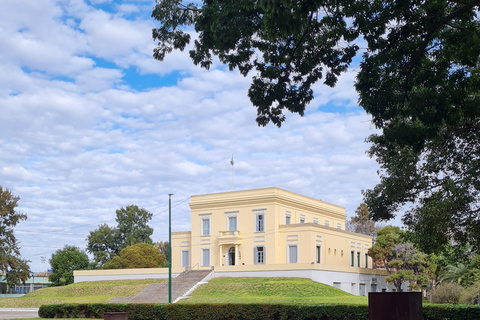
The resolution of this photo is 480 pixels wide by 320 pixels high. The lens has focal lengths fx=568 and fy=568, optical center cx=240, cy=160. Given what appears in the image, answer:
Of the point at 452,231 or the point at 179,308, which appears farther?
the point at 179,308

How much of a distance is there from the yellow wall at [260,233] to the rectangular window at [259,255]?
373 millimetres

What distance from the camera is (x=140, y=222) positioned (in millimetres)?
84562

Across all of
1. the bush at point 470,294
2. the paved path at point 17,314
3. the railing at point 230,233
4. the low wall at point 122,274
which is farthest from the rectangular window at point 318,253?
the paved path at point 17,314

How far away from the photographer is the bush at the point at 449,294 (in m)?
37.0

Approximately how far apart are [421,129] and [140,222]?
74.0m

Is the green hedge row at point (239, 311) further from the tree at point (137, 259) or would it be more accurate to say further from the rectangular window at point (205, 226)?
the tree at point (137, 259)

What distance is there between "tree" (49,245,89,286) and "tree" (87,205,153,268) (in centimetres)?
270

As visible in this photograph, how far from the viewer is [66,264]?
7650 centimetres

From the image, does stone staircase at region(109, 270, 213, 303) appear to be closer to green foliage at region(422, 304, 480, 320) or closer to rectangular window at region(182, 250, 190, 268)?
rectangular window at region(182, 250, 190, 268)

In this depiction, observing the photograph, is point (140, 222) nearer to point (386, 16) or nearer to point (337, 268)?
point (337, 268)

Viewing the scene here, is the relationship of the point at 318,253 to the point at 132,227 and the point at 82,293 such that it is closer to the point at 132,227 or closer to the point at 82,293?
the point at 82,293

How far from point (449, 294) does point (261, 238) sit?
2296 cm

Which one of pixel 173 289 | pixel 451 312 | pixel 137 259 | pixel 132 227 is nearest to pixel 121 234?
pixel 132 227

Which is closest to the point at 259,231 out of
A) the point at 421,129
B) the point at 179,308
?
the point at 179,308
